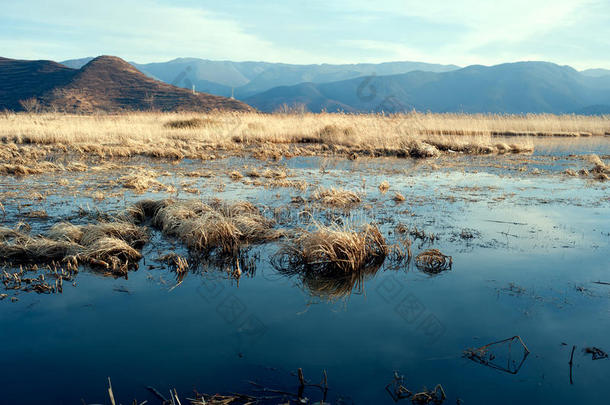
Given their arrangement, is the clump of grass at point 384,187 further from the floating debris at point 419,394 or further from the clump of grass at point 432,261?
the floating debris at point 419,394

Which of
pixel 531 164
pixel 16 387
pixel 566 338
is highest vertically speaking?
pixel 531 164

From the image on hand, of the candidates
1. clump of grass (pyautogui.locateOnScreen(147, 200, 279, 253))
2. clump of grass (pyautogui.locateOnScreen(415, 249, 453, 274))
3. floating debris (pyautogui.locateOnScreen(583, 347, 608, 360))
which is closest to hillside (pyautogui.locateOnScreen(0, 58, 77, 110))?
clump of grass (pyautogui.locateOnScreen(147, 200, 279, 253))

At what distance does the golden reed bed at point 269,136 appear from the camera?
17.6m

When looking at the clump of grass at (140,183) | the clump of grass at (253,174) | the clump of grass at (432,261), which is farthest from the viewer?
the clump of grass at (253,174)

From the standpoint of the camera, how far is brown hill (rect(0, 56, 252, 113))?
69.4 m

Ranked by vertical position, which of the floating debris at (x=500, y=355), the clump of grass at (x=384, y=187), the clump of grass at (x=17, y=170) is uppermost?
the clump of grass at (x=384, y=187)

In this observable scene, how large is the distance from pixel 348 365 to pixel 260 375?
0.70m

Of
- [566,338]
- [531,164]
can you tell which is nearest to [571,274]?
[566,338]

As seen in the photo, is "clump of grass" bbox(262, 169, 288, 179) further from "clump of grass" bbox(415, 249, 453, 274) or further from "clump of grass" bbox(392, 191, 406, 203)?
"clump of grass" bbox(415, 249, 453, 274)

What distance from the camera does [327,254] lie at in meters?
5.36

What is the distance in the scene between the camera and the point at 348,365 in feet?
11.2

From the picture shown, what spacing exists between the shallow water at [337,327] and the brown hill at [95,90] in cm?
6159

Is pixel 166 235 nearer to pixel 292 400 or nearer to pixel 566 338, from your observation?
pixel 292 400

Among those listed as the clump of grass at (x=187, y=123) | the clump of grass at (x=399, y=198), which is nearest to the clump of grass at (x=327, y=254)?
the clump of grass at (x=399, y=198)
